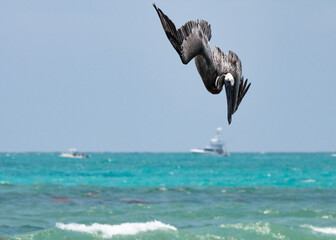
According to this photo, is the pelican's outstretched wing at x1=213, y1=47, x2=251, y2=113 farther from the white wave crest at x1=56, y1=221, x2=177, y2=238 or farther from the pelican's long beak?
the white wave crest at x1=56, y1=221, x2=177, y2=238

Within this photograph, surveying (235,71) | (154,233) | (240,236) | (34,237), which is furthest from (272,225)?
(235,71)

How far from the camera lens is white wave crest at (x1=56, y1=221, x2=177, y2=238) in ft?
60.9

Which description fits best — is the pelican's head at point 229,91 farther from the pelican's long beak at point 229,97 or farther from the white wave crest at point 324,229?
the white wave crest at point 324,229

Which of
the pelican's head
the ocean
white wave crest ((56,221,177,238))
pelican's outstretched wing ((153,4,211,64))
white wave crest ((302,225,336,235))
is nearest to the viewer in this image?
pelican's outstretched wing ((153,4,211,64))

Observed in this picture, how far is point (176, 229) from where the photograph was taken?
19.2 metres

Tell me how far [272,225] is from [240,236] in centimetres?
181

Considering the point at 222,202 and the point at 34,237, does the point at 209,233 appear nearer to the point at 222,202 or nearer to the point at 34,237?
the point at 34,237

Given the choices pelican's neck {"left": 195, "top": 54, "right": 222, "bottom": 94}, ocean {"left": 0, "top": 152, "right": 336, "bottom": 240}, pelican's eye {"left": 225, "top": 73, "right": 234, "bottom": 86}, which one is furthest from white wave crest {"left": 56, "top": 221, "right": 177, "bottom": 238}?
pelican's eye {"left": 225, "top": 73, "right": 234, "bottom": 86}

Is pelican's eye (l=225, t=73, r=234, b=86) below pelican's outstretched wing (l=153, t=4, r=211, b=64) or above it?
below

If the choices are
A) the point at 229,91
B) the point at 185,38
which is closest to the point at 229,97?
the point at 229,91

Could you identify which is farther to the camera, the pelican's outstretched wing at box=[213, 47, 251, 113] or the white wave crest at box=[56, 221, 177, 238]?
the white wave crest at box=[56, 221, 177, 238]

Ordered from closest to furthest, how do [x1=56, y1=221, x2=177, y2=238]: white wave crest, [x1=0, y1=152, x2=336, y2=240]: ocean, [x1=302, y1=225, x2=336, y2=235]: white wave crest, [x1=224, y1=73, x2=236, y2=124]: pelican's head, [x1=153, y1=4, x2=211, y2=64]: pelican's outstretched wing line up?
[x1=153, y1=4, x2=211, y2=64]: pelican's outstretched wing → [x1=224, y1=73, x2=236, y2=124]: pelican's head → [x1=0, y1=152, x2=336, y2=240]: ocean → [x1=56, y1=221, x2=177, y2=238]: white wave crest → [x1=302, y1=225, x2=336, y2=235]: white wave crest

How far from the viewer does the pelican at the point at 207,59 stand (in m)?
3.37

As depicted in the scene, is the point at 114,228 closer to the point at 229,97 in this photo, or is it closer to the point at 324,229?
the point at 324,229
